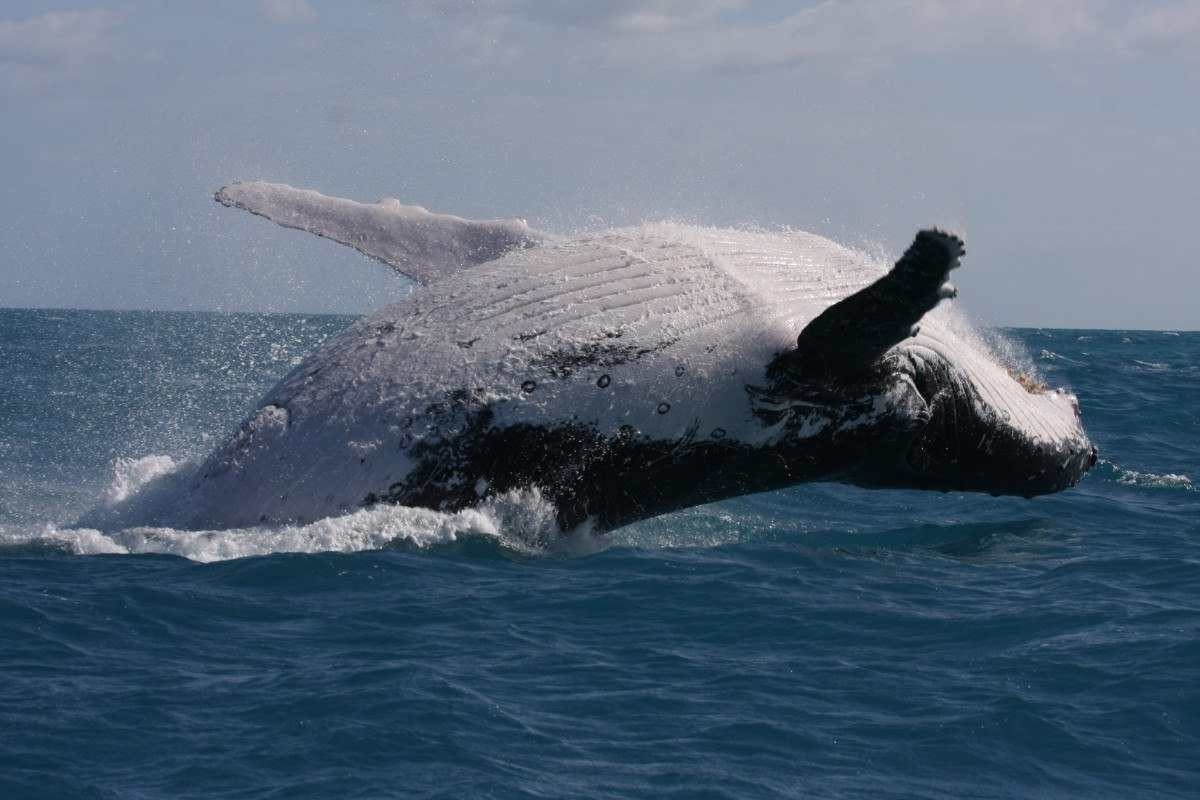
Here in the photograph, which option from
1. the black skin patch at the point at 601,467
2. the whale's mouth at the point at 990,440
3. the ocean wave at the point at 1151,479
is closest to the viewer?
the black skin patch at the point at 601,467

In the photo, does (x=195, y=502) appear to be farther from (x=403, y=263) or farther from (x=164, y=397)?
(x=164, y=397)

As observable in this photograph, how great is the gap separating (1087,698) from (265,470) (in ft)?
16.4

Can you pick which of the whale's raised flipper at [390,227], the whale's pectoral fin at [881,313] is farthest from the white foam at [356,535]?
the whale's raised flipper at [390,227]

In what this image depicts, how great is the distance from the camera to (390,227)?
1088 centimetres

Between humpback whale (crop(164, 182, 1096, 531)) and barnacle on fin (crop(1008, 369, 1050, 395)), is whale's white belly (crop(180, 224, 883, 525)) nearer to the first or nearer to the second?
humpback whale (crop(164, 182, 1096, 531))

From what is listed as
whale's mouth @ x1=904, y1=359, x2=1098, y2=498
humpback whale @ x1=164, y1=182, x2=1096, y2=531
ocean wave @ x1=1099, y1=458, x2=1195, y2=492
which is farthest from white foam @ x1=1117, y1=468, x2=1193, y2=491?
humpback whale @ x1=164, y1=182, x2=1096, y2=531

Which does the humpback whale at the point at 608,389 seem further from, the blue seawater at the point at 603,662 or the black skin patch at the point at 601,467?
the blue seawater at the point at 603,662

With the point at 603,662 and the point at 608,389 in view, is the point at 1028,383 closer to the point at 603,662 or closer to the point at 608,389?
the point at 608,389

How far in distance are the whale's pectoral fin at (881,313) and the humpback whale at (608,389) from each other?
0.7 inches

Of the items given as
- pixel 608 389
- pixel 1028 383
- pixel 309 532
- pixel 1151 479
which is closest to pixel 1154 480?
pixel 1151 479

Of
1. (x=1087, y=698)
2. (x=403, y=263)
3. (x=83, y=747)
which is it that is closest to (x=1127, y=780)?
(x=1087, y=698)

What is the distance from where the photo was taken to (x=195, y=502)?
9.22m

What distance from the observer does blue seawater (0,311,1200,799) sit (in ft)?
19.9

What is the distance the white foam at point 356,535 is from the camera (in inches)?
347
